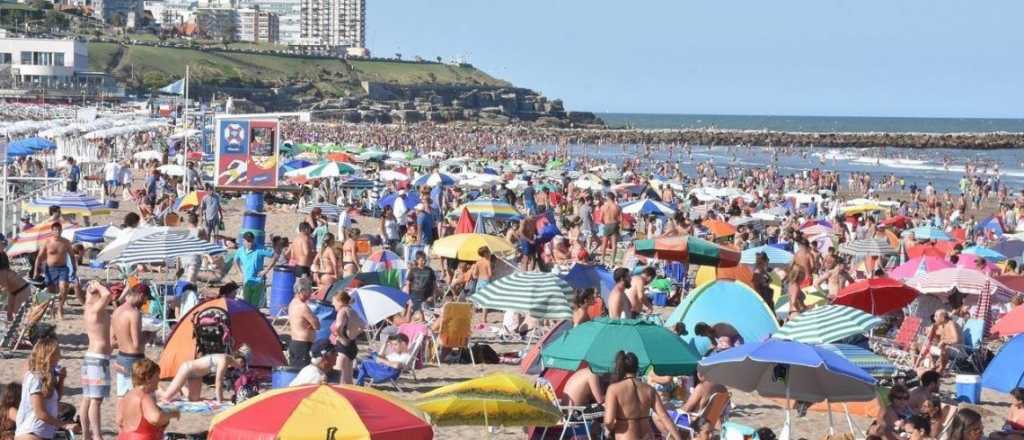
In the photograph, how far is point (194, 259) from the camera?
47.1ft

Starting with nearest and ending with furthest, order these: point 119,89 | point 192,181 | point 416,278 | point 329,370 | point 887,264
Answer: point 329,370 < point 416,278 < point 887,264 < point 192,181 < point 119,89

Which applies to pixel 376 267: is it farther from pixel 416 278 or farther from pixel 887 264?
pixel 887 264

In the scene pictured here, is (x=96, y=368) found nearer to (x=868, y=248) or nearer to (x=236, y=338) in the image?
(x=236, y=338)

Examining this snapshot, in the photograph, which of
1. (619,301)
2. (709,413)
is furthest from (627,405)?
(619,301)

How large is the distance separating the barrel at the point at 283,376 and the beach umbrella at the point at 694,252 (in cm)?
559

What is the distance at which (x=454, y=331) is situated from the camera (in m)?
12.4

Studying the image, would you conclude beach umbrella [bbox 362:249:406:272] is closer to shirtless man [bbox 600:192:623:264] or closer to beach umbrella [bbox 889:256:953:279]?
beach umbrella [bbox 889:256:953:279]

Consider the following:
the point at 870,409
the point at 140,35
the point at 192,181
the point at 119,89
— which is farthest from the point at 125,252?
the point at 140,35

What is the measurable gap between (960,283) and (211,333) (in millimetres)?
7602

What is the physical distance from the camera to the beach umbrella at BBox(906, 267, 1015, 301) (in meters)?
13.9

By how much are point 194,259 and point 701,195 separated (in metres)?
18.9

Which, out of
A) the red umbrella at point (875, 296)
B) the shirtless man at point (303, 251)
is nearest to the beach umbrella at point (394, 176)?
the shirtless man at point (303, 251)

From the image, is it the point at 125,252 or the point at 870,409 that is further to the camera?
the point at 125,252

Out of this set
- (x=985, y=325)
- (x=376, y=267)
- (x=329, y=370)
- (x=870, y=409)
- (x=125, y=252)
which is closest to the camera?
(x=329, y=370)
